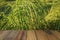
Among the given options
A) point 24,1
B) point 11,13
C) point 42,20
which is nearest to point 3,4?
point 11,13

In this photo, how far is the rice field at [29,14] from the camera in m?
2.05

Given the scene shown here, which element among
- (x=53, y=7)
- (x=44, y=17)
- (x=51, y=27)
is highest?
(x=53, y=7)

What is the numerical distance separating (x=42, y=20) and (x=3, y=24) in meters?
0.62

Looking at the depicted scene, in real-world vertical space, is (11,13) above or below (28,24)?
above

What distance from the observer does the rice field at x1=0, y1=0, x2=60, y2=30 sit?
2053 mm

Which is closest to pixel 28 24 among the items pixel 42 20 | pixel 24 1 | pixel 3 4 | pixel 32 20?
pixel 32 20

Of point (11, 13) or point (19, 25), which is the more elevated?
point (11, 13)

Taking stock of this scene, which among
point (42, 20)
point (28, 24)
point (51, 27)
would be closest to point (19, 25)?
point (28, 24)

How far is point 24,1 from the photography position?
6.86 ft

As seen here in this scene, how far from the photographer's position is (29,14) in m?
2.05

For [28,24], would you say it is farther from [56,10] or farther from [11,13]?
[56,10]

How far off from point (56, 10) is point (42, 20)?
27cm

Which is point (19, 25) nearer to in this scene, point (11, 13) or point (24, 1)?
point (11, 13)

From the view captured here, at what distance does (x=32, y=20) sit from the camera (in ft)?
6.80
